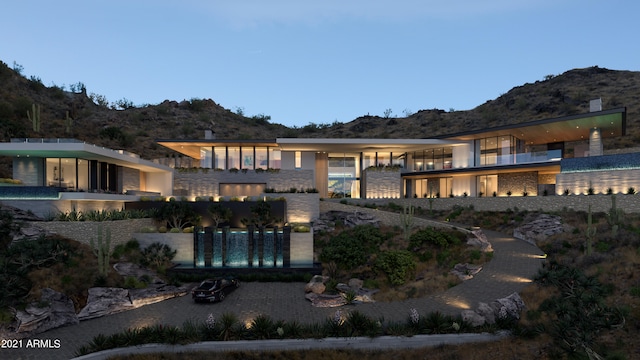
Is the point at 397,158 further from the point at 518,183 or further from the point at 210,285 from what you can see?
the point at 210,285

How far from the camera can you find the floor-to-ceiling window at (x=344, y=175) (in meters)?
44.8

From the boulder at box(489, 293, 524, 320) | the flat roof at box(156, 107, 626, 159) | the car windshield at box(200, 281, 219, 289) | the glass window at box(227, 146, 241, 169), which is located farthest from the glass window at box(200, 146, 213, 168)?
the boulder at box(489, 293, 524, 320)

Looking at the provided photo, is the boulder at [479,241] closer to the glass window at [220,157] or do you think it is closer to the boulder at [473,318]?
the boulder at [473,318]

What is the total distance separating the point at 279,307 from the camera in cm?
1877

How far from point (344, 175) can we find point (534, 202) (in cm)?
2264

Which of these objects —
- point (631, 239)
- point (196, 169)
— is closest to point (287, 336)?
point (631, 239)

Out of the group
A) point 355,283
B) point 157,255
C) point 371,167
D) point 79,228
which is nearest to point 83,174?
point 79,228

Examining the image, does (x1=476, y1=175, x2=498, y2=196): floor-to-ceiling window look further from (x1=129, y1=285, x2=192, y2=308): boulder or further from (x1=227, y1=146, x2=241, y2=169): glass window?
(x1=129, y1=285, x2=192, y2=308): boulder

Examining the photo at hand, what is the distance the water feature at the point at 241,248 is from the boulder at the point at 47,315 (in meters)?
9.76

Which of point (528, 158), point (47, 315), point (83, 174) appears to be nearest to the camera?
point (47, 315)

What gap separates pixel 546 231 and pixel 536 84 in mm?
87726

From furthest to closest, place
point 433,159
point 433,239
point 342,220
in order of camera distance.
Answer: point 433,159 < point 342,220 < point 433,239

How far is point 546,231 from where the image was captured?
2558 cm

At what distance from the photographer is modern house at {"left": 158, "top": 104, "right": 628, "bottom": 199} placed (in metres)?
37.5
